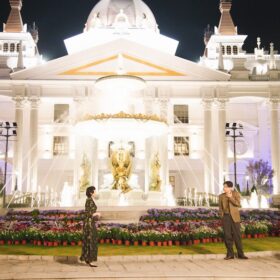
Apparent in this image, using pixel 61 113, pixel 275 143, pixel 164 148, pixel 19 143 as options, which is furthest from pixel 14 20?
pixel 275 143

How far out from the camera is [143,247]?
12.2m

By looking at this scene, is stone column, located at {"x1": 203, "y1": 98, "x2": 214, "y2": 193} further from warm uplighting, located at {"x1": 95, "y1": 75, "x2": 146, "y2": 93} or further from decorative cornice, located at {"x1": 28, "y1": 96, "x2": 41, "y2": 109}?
decorative cornice, located at {"x1": 28, "y1": 96, "x2": 41, "y2": 109}

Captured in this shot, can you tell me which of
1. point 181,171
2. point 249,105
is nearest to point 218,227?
point 181,171

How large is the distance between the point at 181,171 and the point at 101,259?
87.3 feet

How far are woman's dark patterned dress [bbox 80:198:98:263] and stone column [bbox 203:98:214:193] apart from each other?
22812mm

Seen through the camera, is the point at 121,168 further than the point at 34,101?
No

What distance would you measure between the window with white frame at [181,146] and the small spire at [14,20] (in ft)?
58.3

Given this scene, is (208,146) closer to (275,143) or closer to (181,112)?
(275,143)

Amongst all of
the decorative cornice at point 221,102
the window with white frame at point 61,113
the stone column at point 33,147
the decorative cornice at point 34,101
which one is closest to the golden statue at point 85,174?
the stone column at point 33,147

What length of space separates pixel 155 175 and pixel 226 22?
20.0 meters

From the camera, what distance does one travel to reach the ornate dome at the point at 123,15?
44219mm

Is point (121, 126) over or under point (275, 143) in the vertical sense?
under

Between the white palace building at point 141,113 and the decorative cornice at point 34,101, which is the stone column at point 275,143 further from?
the decorative cornice at point 34,101

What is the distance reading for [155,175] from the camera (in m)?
31.4
